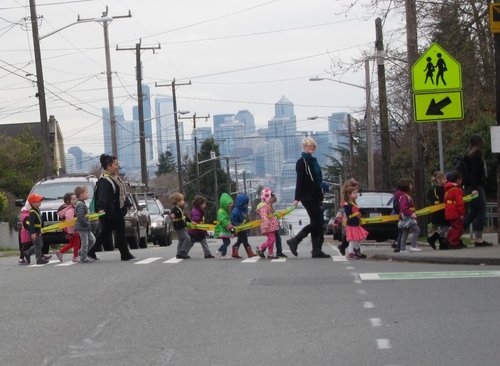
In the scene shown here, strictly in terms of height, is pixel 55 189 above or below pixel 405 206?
above

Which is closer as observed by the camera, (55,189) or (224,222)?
(224,222)

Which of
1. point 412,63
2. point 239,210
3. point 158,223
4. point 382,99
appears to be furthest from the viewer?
point 382,99

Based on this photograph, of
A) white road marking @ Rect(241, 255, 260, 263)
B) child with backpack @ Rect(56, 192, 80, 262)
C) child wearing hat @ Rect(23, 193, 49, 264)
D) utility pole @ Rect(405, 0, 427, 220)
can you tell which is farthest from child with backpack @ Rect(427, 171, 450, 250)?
child wearing hat @ Rect(23, 193, 49, 264)

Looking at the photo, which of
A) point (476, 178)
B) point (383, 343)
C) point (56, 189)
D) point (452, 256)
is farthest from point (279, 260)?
point (56, 189)

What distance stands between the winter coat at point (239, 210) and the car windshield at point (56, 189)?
771 cm

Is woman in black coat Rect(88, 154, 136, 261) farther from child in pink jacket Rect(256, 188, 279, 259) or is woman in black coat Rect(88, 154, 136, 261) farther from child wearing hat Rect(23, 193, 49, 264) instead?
child in pink jacket Rect(256, 188, 279, 259)

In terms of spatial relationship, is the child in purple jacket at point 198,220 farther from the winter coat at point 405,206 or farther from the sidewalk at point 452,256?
the winter coat at point 405,206

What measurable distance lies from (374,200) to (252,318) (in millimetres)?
15131

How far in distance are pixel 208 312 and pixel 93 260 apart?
788 cm

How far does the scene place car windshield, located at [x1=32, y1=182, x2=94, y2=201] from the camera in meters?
25.4

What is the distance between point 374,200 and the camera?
981 inches

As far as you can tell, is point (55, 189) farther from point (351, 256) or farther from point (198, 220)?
point (351, 256)

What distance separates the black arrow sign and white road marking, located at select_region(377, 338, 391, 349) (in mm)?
9927

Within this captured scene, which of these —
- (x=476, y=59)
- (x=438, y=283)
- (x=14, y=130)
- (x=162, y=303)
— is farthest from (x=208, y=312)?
(x=14, y=130)
